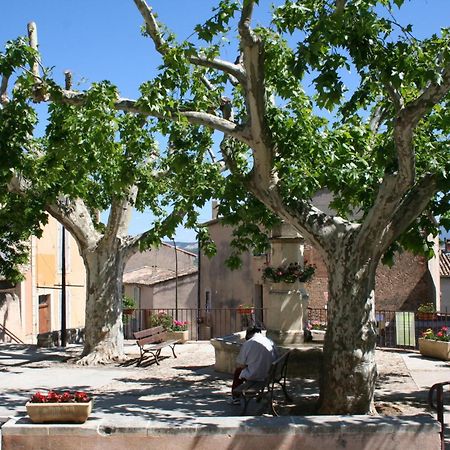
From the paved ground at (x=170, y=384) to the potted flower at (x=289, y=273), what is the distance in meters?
2.11

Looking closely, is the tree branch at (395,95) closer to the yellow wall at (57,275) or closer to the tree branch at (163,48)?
the tree branch at (163,48)

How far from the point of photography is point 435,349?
16.6 m

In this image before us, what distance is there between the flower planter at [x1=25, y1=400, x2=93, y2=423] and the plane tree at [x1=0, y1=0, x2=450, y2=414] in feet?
11.6

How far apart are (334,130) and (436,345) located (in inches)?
282

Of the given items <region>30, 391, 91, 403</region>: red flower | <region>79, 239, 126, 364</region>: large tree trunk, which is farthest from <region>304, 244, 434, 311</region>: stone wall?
<region>30, 391, 91, 403</region>: red flower

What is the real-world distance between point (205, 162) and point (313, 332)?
14.4 ft

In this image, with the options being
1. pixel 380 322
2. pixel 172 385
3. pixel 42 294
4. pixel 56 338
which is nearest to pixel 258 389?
pixel 172 385

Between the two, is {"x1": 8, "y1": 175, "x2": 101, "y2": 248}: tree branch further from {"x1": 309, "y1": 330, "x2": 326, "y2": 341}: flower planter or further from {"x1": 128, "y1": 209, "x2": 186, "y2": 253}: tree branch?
{"x1": 309, "y1": 330, "x2": 326, "y2": 341}: flower planter

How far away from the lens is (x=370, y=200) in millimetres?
11945

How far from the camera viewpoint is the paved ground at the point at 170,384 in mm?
10501

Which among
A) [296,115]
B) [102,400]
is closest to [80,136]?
[296,115]

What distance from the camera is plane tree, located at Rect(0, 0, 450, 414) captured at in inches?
336

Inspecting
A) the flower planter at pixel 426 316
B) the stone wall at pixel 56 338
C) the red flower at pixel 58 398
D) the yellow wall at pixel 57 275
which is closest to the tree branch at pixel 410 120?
the red flower at pixel 58 398

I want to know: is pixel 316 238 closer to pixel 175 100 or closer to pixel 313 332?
pixel 175 100
